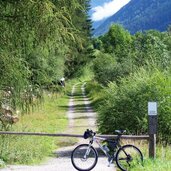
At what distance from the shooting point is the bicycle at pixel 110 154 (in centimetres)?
1120

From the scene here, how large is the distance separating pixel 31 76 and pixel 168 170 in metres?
7.15

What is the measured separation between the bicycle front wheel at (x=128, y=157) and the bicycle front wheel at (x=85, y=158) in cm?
55

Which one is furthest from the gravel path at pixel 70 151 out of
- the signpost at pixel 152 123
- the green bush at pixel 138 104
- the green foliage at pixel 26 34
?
the green foliage at pixel 26 34

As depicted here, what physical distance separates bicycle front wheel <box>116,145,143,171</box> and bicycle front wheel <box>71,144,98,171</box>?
0.55m

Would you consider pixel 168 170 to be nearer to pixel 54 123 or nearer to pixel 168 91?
pixel 168 91

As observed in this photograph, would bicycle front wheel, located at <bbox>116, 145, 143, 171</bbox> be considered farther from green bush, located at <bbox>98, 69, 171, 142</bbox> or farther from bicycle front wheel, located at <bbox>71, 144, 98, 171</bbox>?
green bush, located at <bbox>98, 69, 171, 142</bbox>

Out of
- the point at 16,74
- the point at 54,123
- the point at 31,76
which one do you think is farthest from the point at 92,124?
the point at 16,74

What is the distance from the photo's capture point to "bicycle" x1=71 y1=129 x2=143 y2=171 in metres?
11.2

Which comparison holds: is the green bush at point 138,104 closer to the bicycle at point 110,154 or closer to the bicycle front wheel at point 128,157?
the bicycle at point 110,154

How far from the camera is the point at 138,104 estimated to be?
1650 cm

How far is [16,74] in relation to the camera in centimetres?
1388

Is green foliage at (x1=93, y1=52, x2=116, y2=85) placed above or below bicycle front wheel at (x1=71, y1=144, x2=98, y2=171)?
above

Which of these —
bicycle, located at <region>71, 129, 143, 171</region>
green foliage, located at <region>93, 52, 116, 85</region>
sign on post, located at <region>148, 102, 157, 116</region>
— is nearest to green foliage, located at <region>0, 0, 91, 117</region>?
bicycle, located at <region>71, 129, 143, 171</region>

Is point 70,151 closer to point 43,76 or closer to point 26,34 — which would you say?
point 43,76
